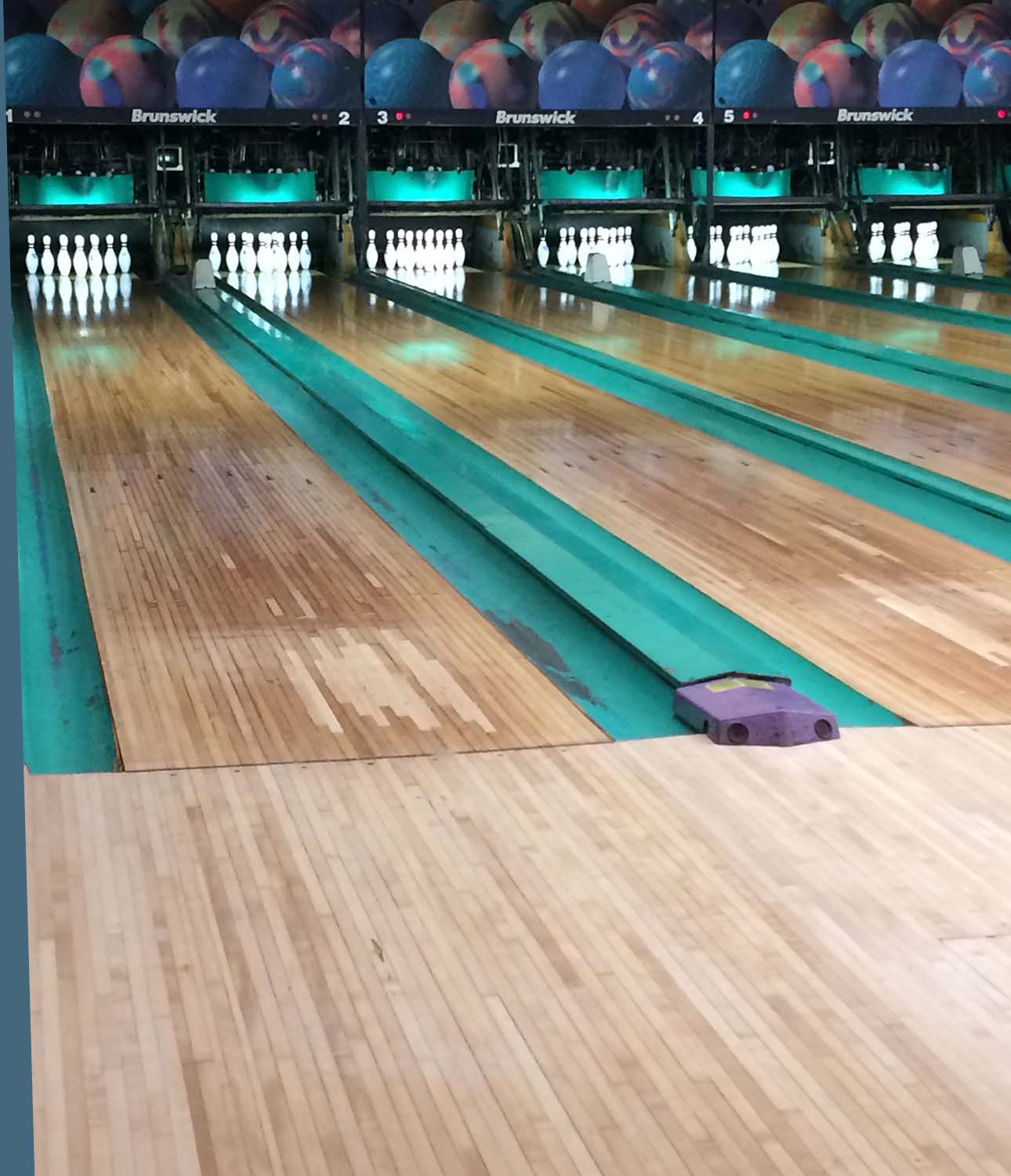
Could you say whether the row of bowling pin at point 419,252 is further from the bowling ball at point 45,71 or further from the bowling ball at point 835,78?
the bowling ball at point 835,78

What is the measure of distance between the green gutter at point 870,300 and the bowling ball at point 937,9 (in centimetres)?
193

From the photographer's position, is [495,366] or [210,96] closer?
[495,366]

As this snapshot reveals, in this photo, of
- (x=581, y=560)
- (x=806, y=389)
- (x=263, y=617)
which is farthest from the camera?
(x=806, y=389)

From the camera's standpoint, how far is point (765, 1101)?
4.64ft

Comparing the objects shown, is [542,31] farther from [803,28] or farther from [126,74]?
[126,74]

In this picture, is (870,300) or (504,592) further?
(870,300)

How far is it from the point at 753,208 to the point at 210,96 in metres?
2.85

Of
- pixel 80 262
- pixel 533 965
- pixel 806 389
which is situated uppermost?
pixel 80 262

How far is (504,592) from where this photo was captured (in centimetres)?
313

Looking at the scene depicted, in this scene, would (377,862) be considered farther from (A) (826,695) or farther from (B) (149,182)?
(B) (149,182)

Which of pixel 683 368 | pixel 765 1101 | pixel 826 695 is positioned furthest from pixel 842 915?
pixel 683 368

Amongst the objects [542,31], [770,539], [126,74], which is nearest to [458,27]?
[542,31]

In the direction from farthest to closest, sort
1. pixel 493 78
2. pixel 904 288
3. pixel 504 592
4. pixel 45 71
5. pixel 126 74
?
pixel 493 78 < pixel 126 74 < pixel 45 71 < pixel 904 288 < pixel 504 592

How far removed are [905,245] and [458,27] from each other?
2539 millimetres
